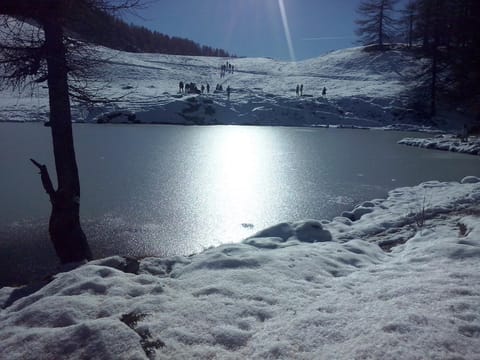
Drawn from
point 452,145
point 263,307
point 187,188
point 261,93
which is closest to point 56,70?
point 263,307

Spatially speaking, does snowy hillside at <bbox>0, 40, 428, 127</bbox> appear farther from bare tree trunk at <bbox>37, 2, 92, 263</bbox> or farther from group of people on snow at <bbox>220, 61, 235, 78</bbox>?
bare tree trunk at <bbox>37, 2, 92, 263</bbox>

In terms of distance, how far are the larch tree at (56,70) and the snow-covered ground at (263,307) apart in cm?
151

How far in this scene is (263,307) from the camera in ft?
10.00

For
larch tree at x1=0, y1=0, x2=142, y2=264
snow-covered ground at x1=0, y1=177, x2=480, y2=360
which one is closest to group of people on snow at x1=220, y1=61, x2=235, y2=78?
larch tree at x1=0, y1=0, x2=142, y2=264

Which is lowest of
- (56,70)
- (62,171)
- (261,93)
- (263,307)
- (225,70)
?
(263,307)

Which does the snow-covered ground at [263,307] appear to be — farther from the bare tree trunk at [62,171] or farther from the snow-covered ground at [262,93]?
the snow-covered ground at [262,93]

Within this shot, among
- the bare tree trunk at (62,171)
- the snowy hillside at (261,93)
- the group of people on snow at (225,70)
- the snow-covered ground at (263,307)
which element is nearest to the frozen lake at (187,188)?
the bare tree trunk at (62,171)

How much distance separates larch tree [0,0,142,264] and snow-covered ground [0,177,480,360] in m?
1.51

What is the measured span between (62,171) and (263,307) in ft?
13.1

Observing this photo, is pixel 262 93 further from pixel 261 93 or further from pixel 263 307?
pixel 263 307

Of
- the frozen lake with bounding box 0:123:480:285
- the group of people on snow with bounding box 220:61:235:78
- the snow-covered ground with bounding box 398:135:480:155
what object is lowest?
the frozen lake with bounding box 0:123:480:285

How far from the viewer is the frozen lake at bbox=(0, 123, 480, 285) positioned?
635cm

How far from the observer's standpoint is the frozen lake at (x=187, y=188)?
6352mm

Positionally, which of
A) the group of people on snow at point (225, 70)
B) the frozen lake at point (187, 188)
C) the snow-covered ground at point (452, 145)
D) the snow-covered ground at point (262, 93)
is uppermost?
the group of people on snow at point (225, 70)
